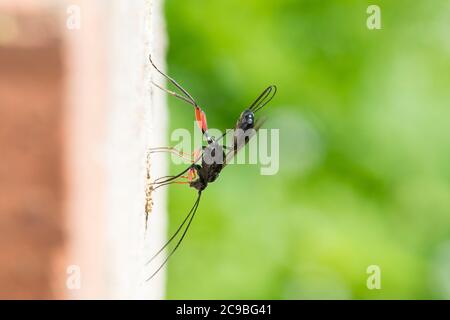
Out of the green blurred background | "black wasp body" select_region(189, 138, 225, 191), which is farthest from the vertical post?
the green blurred background

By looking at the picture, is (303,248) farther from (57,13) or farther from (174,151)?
(57,13)

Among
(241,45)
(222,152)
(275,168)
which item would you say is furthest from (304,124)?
(222,152)

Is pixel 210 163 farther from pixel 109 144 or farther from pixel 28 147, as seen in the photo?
pixel 28 147

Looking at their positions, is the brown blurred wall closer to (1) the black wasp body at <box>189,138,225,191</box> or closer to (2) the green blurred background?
(1) the black wasp body at <box>189,138,225,191</box>

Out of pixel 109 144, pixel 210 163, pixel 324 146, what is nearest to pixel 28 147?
pixel 109 144
